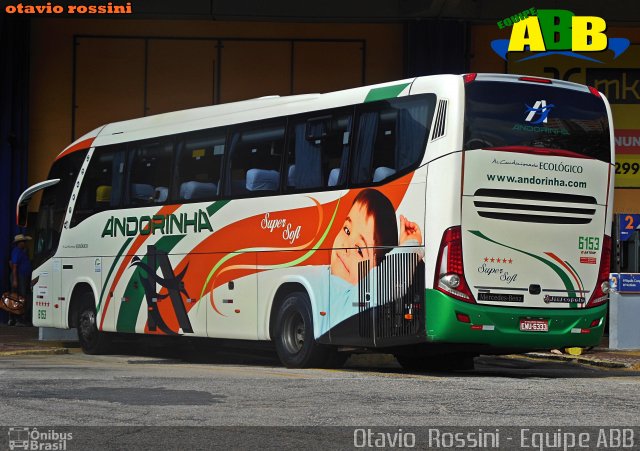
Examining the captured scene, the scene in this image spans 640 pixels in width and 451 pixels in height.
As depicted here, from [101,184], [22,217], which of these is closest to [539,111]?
[101,184]

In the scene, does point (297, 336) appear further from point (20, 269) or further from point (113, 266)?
point (20, 269)

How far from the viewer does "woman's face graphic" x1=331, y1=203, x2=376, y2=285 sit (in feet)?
53.2

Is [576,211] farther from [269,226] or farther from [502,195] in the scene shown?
[269,226]

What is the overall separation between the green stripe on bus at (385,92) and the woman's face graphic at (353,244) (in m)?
1.36

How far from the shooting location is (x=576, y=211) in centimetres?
1606

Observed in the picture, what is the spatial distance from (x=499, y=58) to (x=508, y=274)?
1704cm

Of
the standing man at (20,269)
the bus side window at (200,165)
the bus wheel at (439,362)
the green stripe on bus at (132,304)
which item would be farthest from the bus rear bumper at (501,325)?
the standing man at (20,269)

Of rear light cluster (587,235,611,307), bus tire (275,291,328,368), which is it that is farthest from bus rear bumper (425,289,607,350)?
bus tire (275,291,328,368)

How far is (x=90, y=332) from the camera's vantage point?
2245 centimetres

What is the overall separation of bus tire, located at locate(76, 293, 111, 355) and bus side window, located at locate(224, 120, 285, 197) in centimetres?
475

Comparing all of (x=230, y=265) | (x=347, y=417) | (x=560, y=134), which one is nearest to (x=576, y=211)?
(x=560, y=134)

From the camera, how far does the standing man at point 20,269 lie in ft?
101

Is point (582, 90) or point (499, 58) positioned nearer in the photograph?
point (582, 90)

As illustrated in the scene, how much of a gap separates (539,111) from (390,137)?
1.82 meters
